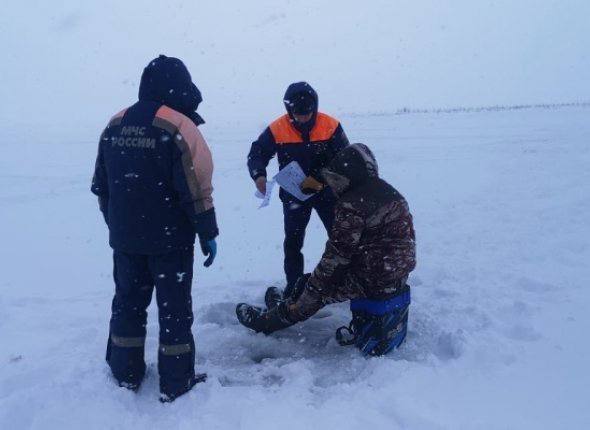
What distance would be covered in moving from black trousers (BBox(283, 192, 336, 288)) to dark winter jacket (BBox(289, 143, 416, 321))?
3.07 feet

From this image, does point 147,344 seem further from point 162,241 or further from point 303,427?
point 303,427

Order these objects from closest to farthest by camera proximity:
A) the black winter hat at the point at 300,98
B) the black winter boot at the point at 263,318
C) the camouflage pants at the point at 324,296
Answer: the camouflage pants at the point at 324,296 < the black winter boot at the point at 263,318 < the black winter hat at the point at 300,98

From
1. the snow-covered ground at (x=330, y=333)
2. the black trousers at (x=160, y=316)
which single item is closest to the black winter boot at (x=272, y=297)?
the snow-covered ground at (x=330, y=333)

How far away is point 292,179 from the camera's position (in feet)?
12.5

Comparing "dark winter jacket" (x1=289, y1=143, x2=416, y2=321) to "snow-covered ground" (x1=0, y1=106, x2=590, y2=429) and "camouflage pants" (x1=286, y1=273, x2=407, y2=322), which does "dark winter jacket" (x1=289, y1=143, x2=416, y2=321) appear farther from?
"snow-covered ground" (x1=0, y1=106, x2=590, y2=429)

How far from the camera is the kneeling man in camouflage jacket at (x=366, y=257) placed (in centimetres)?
296

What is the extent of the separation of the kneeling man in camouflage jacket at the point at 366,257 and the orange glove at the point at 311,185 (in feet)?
1.98

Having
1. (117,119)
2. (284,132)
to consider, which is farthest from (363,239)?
(117,119)

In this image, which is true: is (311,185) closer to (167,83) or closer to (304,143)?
(304,143)

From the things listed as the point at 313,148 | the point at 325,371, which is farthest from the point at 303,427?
the point at 313,148

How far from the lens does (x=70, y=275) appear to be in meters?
4.92

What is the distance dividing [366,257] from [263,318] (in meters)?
0.93

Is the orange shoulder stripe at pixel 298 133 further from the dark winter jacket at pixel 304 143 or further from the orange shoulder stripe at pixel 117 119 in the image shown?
the orange shoulder stripe at pixel 117 119

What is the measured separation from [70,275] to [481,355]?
152 inches
